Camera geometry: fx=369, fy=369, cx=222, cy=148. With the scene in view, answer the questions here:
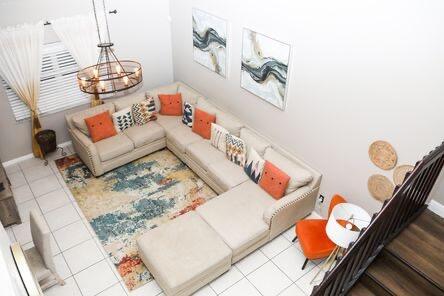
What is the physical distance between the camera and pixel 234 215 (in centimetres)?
498

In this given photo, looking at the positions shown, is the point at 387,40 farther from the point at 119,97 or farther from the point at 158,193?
the point at 119,97

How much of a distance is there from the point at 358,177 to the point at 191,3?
4.09 m

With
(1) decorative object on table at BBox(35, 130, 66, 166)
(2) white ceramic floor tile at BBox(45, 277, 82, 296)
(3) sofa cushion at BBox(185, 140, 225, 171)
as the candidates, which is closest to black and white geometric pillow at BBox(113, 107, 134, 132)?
(1) decorative object on table at BBox(35, 130, 66, 166)

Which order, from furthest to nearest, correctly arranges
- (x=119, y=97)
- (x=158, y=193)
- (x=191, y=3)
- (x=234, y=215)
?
(x=119, y=97) < (x=191, y=3) < (x=158, y=193) < (x=234, y=215)

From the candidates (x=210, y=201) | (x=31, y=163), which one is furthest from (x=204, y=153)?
(x=31, y=163)

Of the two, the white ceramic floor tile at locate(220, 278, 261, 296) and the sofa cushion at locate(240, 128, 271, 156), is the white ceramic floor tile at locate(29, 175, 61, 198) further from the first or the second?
the white ceramic floor tile at locate(220, 278, 261, 296)

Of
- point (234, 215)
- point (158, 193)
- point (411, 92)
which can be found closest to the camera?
point (411, 92)

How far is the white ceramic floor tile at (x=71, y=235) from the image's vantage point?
202 inches

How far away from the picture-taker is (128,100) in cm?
686

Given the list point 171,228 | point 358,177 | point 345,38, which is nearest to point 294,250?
Result: point 358,177

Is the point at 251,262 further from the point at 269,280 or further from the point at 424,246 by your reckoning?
the point at 424,246

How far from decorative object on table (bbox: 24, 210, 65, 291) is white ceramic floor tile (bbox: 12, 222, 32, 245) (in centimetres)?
77

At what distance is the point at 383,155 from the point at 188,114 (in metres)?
3.53

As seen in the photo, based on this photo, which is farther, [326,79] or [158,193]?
[158,193]
